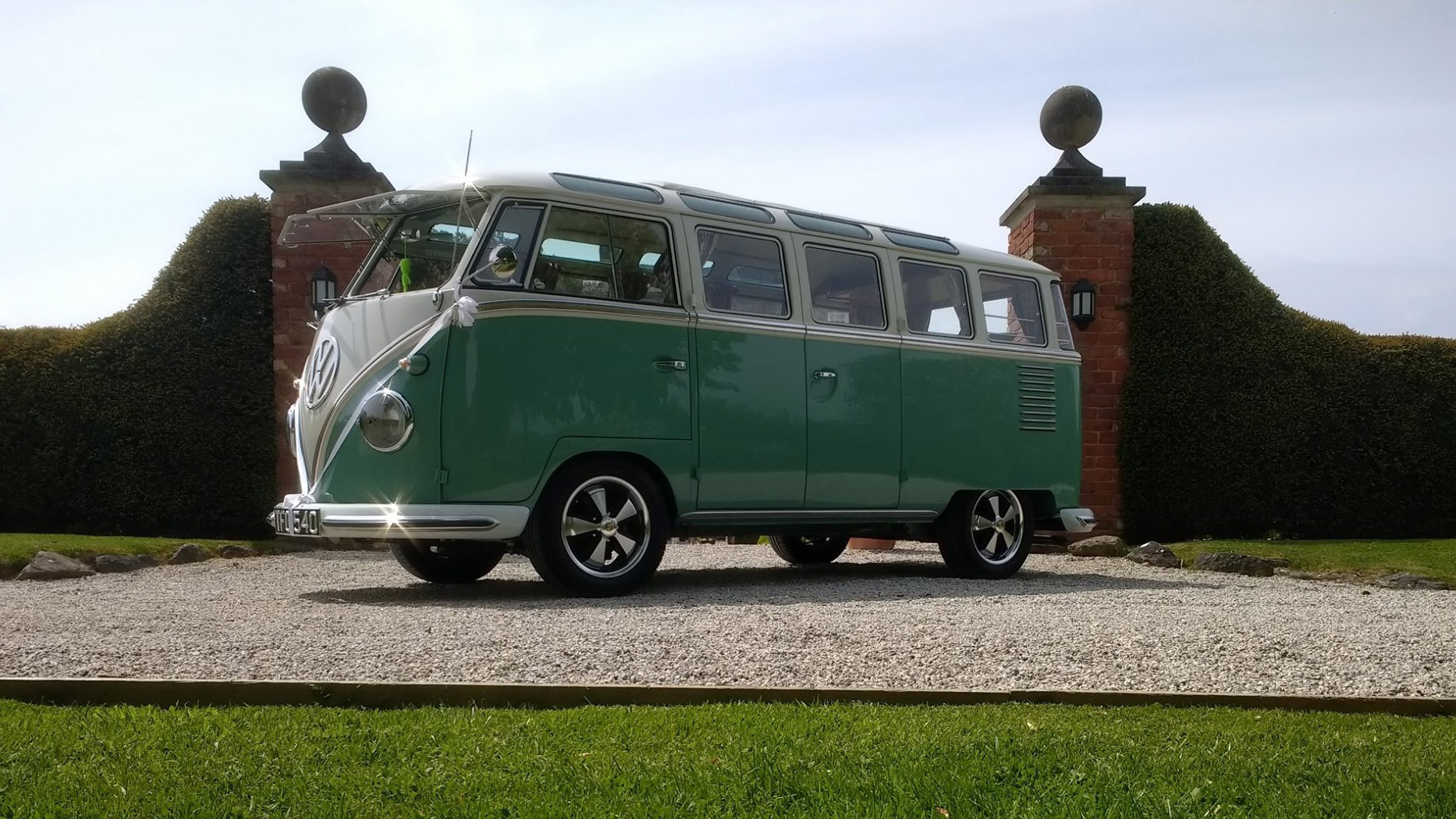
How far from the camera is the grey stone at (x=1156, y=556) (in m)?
10.5

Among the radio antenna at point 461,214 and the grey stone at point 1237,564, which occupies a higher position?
the radio antenna at point 461,214

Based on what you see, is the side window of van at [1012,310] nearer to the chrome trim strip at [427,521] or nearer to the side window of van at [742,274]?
the side window of van at [742,274]

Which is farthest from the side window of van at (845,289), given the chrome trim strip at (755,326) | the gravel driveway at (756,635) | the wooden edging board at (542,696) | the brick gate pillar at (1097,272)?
the brick gate pillar at (1097,272)

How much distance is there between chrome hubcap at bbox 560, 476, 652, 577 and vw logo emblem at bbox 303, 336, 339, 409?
4.91ft

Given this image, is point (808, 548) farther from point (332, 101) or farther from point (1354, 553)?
point (332, 101)

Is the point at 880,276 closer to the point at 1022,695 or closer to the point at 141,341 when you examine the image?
the point at 1022,695

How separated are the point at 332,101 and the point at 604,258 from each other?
6505mm

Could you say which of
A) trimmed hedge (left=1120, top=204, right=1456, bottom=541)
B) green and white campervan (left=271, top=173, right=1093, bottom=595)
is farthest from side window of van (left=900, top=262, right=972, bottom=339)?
trimmed hedge (left=1120, top=204, right=1456, bottom=541)

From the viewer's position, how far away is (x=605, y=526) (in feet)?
22.6

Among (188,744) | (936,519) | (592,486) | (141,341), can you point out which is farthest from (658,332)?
(141,341)

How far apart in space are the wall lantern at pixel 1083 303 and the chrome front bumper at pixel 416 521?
7.45 metres

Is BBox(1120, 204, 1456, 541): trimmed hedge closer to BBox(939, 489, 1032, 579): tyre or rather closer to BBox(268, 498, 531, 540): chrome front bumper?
BBox(939, 489, 1032, 579): tyre

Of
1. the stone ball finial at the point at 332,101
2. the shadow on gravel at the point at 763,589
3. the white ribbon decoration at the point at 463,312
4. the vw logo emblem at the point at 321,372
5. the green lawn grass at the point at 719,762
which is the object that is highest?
the stone ball finial at the point at 332,101

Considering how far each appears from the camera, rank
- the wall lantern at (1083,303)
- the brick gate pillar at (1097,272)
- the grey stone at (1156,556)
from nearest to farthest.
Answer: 1. the grey stone at (1156,556)
2. the wall lantern at (1083,303)
3. the brick gate pillar at (1097,272)
